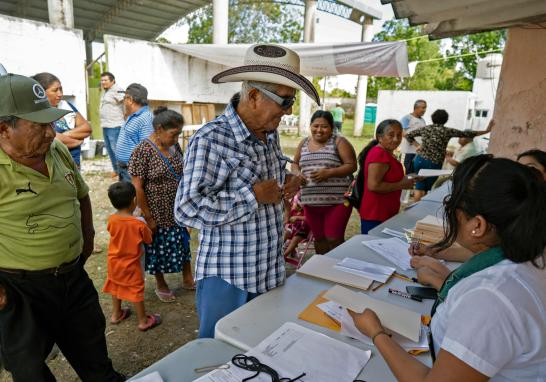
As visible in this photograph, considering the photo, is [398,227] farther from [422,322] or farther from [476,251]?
[476,251]

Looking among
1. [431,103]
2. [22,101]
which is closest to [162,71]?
[22,101]

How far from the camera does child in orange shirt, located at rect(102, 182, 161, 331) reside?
2762 mm

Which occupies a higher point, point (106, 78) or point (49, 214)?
point (106, 78)

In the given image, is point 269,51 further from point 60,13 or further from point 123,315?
point 60,13

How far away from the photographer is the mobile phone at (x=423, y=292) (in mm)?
1693

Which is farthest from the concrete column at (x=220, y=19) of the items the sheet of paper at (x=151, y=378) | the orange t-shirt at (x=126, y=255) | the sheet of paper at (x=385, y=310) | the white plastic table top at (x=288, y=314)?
the sheet of paper at (x=151, y=378)

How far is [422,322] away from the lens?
1.48 meters

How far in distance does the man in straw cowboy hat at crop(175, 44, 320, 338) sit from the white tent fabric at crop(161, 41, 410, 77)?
5687mm

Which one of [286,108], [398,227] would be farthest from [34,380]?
[398,227]

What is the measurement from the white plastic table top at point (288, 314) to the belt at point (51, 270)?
88 cm

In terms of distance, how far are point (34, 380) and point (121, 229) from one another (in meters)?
1.19

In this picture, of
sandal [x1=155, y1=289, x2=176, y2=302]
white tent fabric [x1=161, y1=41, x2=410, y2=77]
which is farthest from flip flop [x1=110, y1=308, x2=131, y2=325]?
white tent fabric [x1=161, y1=41, x2=410, y2=77]

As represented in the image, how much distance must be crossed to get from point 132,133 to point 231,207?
3014mm

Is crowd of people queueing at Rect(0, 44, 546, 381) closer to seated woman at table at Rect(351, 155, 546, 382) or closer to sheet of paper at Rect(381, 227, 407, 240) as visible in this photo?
seated woman at table at Rect(351, 155, 546, 382)
